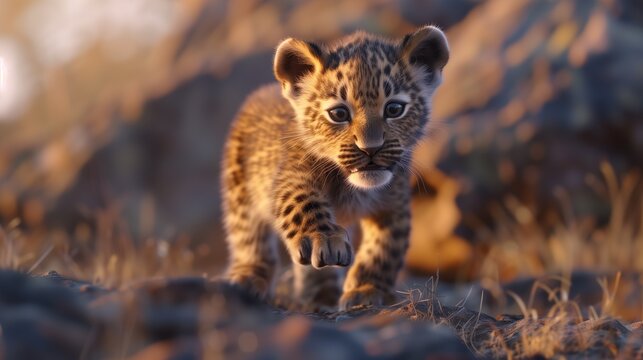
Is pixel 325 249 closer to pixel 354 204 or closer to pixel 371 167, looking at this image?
pixel 371 167

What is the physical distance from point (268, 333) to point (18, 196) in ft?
38.0

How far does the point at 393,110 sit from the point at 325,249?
1005mm

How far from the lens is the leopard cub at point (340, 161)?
5211mm

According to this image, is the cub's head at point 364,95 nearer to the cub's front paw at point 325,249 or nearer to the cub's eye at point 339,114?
the cub's eye at point 339,114

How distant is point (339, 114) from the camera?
211 inches

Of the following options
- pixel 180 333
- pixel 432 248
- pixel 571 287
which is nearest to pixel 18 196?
pixel 432 248

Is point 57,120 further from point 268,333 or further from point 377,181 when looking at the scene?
point 268,333

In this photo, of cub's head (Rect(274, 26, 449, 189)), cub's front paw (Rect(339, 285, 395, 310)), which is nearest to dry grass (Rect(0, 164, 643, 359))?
cub's front paw (Rect(339, 285, 395, 310))

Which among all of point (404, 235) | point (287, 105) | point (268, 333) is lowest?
point (268, 333)

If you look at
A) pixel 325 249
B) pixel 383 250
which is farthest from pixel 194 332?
pixel 383 250

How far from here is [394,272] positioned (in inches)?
232

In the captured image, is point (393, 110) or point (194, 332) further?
point (393, 110)

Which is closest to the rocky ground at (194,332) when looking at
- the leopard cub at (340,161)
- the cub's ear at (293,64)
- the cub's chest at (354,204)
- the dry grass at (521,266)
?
the dry grass at (521,266)

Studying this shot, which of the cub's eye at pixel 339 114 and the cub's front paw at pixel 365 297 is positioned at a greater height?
the cub's eye at pixel 339 114
